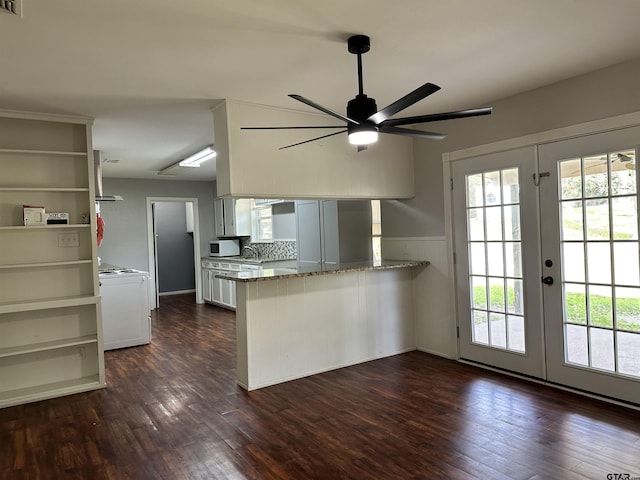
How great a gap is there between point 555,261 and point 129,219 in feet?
22.6

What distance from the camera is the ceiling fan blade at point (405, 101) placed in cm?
199

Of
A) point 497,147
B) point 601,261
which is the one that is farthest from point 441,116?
point 601,261

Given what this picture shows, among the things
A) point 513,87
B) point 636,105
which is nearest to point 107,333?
point 513,87

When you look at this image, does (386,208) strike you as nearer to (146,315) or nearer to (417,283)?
(417,283)

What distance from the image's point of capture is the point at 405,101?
2164mm

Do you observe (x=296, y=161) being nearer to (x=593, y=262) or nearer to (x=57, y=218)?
(x=57, y=218)

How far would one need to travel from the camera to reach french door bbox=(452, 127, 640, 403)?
3066 mm

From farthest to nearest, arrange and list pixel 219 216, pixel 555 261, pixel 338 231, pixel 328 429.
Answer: pixel 219 216 < pixel 338 231 < pixel 555 261 < pixel 328 429

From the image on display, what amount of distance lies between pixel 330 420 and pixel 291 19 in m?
2.53

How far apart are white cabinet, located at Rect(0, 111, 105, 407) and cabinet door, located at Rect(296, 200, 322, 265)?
2.57 metres

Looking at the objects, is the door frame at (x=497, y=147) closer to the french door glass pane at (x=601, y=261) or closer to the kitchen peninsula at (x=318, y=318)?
the french door glass pane at (x=601, y=261)

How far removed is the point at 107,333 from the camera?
16.7 feet

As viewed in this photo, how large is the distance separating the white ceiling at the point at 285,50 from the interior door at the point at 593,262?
660mm

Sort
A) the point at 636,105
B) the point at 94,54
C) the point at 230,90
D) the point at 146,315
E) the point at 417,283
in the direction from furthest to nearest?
the point at 146,315
the point at 417,283
the point at 230,90
the point at 636,105
the point at 94,54
